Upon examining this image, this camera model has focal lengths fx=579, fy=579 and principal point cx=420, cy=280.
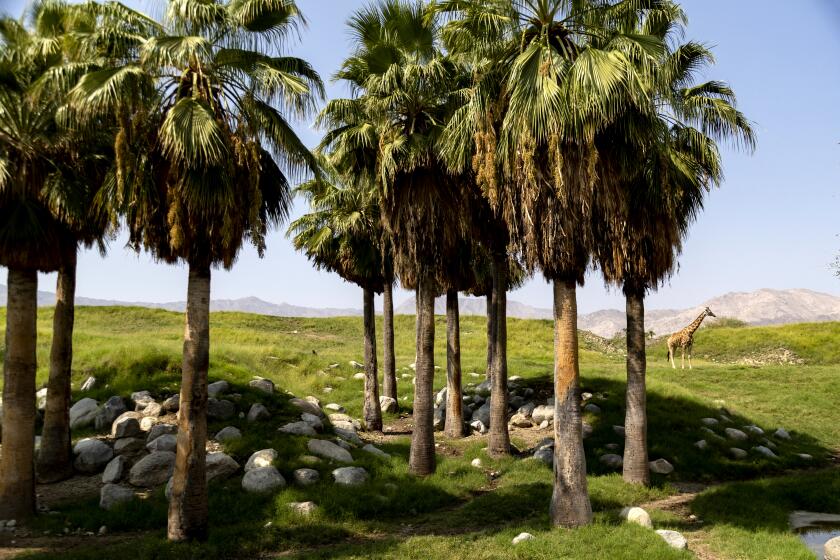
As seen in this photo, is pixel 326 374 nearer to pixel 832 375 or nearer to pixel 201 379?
pixel 201 379

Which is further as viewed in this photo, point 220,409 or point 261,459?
point 220,409

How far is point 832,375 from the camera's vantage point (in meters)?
33.2

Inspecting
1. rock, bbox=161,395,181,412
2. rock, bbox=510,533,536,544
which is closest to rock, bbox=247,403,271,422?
rock, bbox=161,395,181,412

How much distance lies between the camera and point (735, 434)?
72.0 feet

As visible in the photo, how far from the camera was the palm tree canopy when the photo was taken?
36.6ft

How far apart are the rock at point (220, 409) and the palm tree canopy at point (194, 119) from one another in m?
8.50

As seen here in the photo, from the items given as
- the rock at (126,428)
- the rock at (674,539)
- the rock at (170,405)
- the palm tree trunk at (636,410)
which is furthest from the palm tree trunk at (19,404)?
the palm tree trunk at (636,410)

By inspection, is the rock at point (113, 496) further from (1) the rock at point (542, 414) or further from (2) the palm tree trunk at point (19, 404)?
(1) the rock at point (542, 414)

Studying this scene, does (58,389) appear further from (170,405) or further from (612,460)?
(612,460)

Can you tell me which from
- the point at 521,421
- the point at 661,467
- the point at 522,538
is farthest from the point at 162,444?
the point at 661,467

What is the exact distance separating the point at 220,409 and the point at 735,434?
1891 cm

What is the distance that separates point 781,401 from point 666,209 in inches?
785

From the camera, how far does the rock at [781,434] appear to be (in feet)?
76.2

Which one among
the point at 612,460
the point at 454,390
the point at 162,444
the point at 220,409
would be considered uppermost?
the point at 454,390
